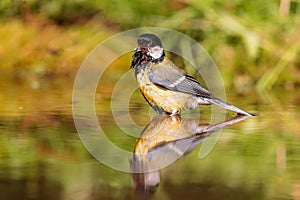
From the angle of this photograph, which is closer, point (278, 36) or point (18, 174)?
point (18, 174)

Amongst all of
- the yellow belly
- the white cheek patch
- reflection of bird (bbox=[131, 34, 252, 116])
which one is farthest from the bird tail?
the white cheek patch

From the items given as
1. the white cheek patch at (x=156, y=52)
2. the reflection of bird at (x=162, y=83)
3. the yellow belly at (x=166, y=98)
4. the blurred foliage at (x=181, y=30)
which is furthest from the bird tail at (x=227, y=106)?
the blurred foliage at (x=181, y=30)

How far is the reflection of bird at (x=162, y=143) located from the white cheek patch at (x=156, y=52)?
464 millimetres

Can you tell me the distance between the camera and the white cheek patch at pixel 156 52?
686 cm

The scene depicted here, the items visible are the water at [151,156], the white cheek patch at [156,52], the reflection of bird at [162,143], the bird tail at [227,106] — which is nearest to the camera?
the water at [151,156]

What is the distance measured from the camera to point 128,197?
380cm

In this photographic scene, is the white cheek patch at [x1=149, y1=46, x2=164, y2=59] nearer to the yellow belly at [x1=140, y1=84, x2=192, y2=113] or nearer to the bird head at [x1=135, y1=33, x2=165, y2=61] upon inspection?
the bird head at [x1=135, y1=33, x2=165, y2=61]

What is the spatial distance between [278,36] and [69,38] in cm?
238

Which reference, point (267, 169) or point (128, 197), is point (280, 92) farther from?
point (128, 197)

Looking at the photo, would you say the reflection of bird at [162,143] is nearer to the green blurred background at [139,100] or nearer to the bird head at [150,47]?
the green blurred background at [139,100]

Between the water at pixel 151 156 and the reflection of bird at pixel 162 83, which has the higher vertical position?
the reflection of bird at pixel 162 83

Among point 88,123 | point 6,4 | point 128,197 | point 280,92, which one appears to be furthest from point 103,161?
point 6,4

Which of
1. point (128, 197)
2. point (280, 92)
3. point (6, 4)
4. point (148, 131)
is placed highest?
point (6, 4)

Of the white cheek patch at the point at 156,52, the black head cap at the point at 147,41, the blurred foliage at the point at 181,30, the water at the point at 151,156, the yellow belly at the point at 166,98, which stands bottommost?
the water at the point at 151,156
